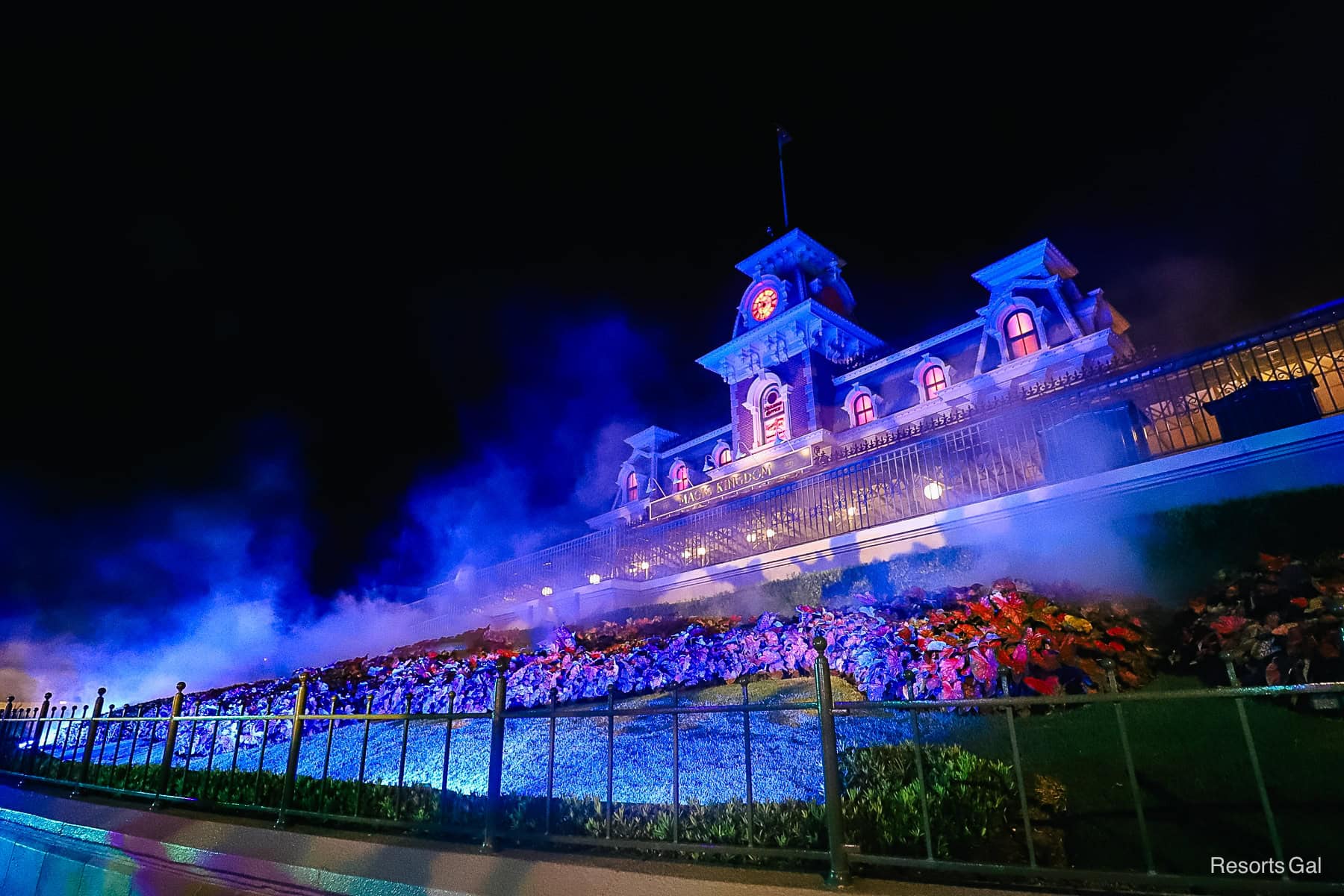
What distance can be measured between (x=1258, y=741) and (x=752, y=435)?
2482 centimetres

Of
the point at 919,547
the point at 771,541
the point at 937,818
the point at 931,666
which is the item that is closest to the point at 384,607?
the point at 771,541

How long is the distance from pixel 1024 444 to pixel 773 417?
17.0 metres

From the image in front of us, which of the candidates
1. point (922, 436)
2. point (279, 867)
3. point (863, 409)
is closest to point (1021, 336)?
point (863, 409)

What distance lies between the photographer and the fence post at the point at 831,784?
3.54 meters

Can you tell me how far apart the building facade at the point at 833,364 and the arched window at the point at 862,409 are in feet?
0.15

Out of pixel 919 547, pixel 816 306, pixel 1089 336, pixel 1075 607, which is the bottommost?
pixel 1075 607

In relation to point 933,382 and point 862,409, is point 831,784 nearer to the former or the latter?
point 933,382

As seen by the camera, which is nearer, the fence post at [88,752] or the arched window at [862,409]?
the fence post at [88,752]

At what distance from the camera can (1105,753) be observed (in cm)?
525

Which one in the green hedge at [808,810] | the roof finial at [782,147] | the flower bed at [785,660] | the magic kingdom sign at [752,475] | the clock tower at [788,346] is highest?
the roof finial at [782,147]

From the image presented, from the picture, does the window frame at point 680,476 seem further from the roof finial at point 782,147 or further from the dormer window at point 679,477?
the roof finial at point 782,147

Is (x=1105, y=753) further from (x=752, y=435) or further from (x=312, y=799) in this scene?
(x=752, y=435)

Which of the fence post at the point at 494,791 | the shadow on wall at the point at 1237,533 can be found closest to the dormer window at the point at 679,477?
the shadow on wall at the point at 1237,533

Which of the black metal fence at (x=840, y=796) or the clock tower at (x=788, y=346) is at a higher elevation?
the clock tower at (x=788, y=346)
